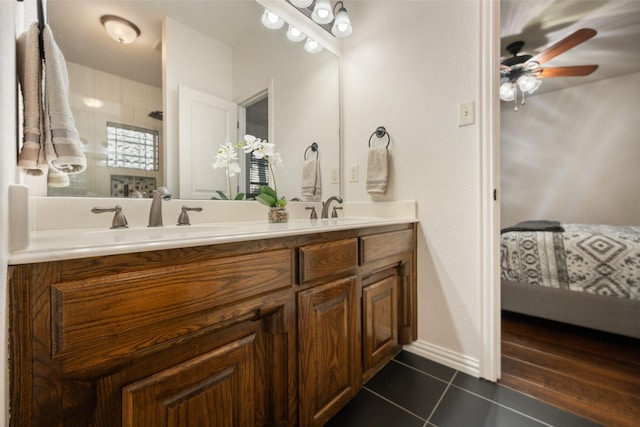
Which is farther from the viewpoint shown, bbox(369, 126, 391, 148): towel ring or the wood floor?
bbox(369, 126, 391, 148): towel ring

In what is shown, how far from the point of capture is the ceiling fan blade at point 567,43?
1.96 metres

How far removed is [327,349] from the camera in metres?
0.92

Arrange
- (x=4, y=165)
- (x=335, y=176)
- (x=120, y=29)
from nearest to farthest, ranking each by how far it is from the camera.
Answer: (x=4, y=165) < (x=120, y=29) < (x=335, y=176)

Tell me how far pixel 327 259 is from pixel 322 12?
1.52 metres

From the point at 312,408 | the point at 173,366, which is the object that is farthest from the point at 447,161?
the point at 173,366

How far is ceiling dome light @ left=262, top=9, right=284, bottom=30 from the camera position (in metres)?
1.47

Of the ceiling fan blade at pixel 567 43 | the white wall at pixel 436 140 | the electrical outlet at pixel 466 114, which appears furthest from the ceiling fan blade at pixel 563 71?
the electrical outlet at pixel 466 114

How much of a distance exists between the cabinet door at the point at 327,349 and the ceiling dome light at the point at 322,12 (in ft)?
5.13

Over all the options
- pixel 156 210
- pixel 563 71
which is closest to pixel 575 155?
pixel 563 71

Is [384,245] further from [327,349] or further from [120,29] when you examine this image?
[120,29]

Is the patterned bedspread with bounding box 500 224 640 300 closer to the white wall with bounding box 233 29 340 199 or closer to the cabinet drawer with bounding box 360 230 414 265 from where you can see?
the cabinet drawer with bounding box 360 230 414 265

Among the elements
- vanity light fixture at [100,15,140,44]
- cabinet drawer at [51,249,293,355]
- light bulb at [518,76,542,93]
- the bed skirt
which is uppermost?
light bulb at [518,76,542,93]

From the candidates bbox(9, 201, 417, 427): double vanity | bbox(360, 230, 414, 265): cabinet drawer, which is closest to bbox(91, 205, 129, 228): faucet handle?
bbox(9, 201, 417, 427): double vanity

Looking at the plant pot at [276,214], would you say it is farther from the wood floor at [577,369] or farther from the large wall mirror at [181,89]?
the wood floor at [577,369]
